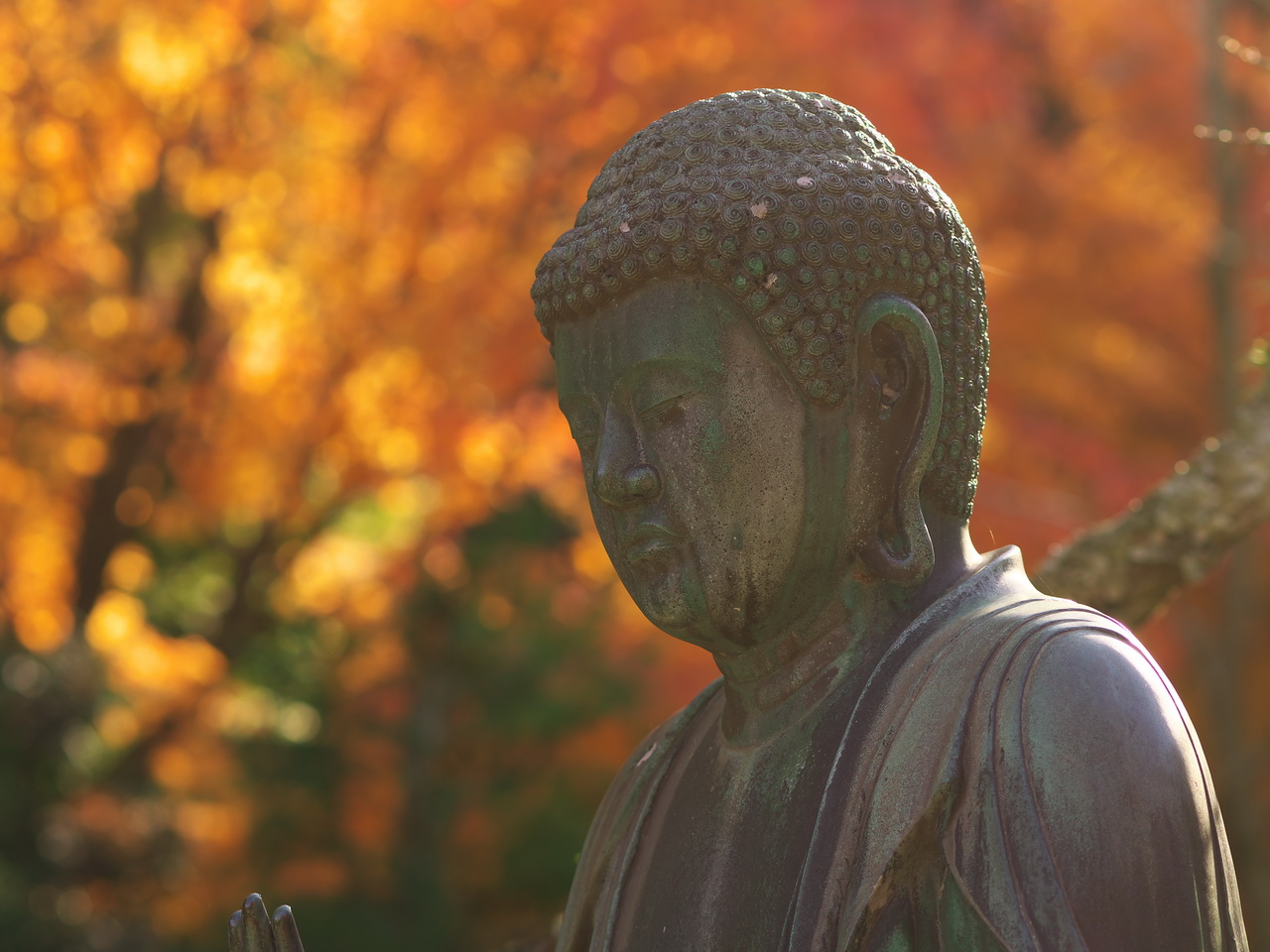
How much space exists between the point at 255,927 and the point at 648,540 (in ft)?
2.28

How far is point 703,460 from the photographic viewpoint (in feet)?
6.25

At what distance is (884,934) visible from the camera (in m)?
1.66

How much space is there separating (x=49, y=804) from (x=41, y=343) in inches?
88.0

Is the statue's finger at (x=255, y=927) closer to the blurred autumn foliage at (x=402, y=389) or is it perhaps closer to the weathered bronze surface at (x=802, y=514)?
the weathered bronze surface at (x=802, y=514)

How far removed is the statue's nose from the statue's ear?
26 cm

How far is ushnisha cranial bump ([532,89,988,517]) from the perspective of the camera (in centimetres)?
190

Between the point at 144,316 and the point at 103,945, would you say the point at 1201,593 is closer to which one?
the point at 144,316

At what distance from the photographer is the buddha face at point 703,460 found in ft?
6.25

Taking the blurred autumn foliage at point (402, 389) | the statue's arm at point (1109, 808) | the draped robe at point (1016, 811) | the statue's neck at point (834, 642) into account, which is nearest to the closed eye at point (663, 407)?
the statue's neck at point (834, 642)

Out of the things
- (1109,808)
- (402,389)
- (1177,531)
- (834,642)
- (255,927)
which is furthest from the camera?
(402,389)

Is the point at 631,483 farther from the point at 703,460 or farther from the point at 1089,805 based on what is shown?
the point at 1089,805

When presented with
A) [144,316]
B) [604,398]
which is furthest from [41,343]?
[604,398]

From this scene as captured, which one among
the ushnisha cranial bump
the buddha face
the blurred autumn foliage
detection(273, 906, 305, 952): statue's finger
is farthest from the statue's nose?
the blurred autumn foliage

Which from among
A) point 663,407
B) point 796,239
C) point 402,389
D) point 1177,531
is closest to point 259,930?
point 663,407
